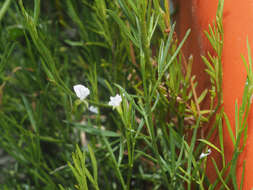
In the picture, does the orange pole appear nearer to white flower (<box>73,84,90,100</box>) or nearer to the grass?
the grass

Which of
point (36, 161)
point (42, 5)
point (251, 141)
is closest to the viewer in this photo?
point (251, 141)

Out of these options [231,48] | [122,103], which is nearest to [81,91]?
[122,103]

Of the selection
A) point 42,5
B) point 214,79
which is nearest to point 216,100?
point 214,79

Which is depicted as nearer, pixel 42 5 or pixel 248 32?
pixel 248 32

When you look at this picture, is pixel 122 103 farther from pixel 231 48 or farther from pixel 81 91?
pixel 231 48

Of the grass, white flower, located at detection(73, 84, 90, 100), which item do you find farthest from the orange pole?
white flower, located at detection(73, 84, 90, 100)

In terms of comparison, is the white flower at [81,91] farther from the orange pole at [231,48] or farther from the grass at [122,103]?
the orange pole at [231,48]

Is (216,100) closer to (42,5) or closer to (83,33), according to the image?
(83,33)

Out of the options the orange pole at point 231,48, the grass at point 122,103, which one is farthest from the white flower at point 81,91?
the orange pole at point 231,48
